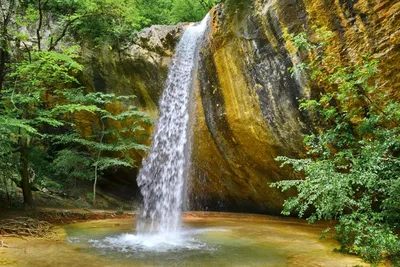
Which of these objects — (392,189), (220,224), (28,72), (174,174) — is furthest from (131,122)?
(392,189)

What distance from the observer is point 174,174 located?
41.7ft

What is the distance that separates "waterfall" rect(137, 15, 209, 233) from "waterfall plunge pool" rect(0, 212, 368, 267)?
3.08m

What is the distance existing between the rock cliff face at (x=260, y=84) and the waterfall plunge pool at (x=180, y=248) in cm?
298

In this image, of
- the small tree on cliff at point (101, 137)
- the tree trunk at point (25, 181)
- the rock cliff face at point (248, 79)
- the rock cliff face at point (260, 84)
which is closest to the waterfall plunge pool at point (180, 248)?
the tree trunk at point (25, 181)

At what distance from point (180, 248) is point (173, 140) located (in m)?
6.90

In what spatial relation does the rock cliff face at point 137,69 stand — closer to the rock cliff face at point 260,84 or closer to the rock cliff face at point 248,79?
the rock cliff face at point 248,79

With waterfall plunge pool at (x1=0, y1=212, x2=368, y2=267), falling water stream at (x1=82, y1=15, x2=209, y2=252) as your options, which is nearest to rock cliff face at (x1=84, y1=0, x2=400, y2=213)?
falling water stream at (x1=82, y1=15, x2=209, y2=252)

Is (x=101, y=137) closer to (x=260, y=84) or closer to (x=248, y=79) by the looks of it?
(x=248, y=79)

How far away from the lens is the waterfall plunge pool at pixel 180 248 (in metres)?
5.35

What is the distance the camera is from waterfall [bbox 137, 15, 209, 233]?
1236 centimetres

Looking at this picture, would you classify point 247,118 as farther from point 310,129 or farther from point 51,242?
point 51,242

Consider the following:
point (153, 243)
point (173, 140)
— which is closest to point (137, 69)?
point (173, 140)

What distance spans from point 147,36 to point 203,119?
514 cm

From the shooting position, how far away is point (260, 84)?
9883mm
